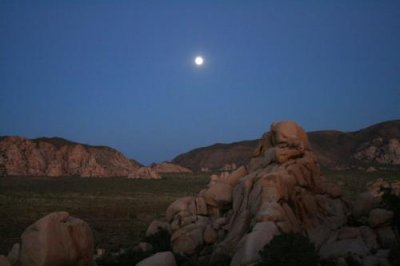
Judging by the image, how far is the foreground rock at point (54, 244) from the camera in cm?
1831

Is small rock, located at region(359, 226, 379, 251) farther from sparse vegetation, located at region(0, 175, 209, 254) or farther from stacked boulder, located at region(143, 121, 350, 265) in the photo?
sparse vegetation, located at region(0, 175, 209, 254)

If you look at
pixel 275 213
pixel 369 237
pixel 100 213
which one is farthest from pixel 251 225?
pixel 100 213

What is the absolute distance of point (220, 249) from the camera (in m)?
21.0

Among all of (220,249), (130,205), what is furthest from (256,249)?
(130,205)

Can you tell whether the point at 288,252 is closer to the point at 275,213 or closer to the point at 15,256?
the point at 275,213

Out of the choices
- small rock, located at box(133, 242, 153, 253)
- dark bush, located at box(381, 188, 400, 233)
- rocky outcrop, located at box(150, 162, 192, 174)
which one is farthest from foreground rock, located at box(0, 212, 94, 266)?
rocky outcrop, located at box(150, 162, 192, 174)

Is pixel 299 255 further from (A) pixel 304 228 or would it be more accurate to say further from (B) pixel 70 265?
(B) pixel 70 265

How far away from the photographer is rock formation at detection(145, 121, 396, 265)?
19609 millimetres

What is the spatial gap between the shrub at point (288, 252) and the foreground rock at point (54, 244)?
730 centimetres

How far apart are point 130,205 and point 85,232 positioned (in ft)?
110

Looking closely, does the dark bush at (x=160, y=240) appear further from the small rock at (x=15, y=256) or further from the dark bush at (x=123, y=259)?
the small rock at (x=15, y=256)

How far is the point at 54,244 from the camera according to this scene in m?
18.6

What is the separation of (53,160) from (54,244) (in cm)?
11272

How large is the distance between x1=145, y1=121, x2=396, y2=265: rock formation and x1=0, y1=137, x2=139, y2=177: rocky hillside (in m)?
96.6
